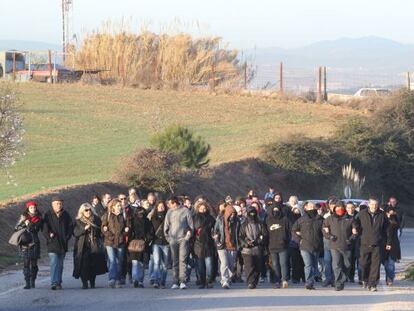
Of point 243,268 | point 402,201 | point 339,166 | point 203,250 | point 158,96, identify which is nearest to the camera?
point 203,250

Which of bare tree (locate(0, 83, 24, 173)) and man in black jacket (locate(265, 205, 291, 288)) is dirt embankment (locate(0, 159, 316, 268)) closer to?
Answer: bare tree (locate(0, 83, 24, 173))

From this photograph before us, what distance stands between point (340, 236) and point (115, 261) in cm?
399

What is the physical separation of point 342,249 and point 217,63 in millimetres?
57151

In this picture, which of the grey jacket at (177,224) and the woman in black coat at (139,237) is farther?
the grey jacket at (177,224)

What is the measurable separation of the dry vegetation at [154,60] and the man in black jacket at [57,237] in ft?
170

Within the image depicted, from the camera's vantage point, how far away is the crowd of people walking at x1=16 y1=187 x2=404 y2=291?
19.7 m

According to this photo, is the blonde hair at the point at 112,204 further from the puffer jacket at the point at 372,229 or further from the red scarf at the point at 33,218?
the puffer jacket at the point at 372,229

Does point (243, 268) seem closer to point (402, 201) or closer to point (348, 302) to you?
point (348, 302)

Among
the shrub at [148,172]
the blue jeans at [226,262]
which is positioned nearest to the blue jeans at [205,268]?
the blue jeans at [226,262]

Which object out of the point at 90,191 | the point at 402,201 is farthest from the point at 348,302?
the point at 402,201

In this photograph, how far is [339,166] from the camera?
48844mm

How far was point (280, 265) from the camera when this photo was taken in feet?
68.6

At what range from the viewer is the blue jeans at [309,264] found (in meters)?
20.4

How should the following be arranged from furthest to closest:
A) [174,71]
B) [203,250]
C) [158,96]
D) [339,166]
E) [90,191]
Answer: [174,71] → [158,96] → [339,166] → [90,191] → [203,250]
